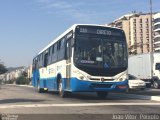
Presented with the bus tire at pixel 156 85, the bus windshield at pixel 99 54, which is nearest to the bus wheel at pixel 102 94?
the bus windshield at pixel 99 54

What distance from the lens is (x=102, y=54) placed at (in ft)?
66.7

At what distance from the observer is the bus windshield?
20.2 meters

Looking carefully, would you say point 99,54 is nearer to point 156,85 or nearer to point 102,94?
point 102,94

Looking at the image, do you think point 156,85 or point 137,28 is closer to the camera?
point 156,85

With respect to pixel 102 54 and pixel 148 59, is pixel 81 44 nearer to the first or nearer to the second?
pixel 102 54

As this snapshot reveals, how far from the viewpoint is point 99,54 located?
20297 mm

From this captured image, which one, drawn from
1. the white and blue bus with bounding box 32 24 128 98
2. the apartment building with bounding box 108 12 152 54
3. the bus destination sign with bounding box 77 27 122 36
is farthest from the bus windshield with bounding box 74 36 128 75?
the apartment building with bounding box 108 12 152 54

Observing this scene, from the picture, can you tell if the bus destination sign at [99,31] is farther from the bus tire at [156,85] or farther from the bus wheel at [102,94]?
the bus tire at [156,85]

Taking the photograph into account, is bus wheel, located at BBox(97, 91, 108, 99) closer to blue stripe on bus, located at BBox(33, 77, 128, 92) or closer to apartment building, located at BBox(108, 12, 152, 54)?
blue stripe on bus, located at BBox(33, 77, 128, 92)

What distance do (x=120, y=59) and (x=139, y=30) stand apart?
13555 cm

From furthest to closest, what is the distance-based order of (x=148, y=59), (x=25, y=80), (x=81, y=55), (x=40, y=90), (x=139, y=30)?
1. (x=139, y=30)
2. (x=25, y=80)
3. (x=148, y=59)
4. (x=40, y=90)
5. (x=81, y=55)

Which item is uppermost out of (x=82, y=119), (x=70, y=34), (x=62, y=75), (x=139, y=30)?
(x=139, y=30)

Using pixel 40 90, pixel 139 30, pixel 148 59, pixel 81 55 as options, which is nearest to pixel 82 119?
pixel 81 55

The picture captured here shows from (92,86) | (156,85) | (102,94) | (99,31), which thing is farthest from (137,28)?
(92,86)
